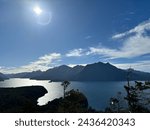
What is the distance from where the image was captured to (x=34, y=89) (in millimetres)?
79125

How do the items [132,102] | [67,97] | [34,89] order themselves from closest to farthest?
[132,102], [67,97], [34,89]

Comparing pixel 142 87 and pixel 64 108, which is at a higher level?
pixel 142 87

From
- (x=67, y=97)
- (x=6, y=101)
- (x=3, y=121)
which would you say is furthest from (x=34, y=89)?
(x=3, y=121)

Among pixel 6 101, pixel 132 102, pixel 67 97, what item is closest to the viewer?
pixel 132 102

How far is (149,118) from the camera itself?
2488 mm

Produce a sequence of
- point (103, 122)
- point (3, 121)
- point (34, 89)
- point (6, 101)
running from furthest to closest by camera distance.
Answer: point (34, 89)
point (6, 101)
point (3, 121)
point (103, 122)

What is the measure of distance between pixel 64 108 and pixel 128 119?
15.6 meters

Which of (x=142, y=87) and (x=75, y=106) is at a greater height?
(x=142, y=87)

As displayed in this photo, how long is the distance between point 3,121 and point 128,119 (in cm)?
133

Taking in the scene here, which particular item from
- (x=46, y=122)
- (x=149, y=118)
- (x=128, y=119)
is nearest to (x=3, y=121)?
(x=46, y=122)

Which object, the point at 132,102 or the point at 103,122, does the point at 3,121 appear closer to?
the point at 103,122

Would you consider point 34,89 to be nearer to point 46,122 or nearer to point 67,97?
point 67,97

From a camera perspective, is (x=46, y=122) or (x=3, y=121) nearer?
(x=46, y=122)

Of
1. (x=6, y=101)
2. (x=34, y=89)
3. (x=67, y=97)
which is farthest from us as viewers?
(x=34, y=89)
